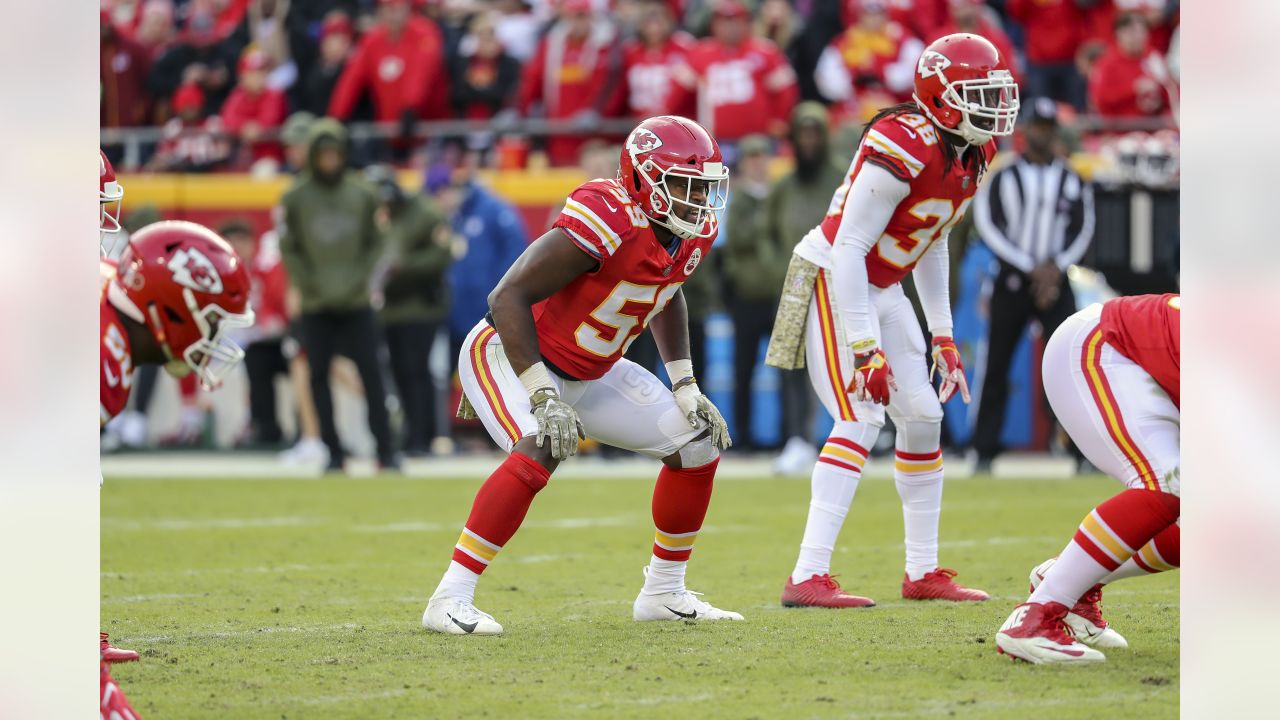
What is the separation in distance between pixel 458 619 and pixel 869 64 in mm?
9714

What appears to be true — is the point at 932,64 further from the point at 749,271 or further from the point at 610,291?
the point at 749,271

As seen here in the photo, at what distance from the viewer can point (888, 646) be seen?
482 centimetres

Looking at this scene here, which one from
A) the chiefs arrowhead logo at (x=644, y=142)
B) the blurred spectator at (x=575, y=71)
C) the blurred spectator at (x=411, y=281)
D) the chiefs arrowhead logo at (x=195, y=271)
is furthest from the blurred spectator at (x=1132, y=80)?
the chiefs arrowhead logo at (x=195, y=271)

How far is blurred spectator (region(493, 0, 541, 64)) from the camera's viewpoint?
1522 cm

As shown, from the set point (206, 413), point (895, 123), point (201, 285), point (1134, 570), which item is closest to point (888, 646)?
point (1134, 570)

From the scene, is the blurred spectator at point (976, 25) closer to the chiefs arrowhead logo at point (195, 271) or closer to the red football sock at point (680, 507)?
the red football sock at point (680, 507)

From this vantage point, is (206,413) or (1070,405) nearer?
(1070,405)

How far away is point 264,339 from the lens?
44.4 ft

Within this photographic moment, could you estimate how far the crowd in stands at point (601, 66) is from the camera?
13.6 meters

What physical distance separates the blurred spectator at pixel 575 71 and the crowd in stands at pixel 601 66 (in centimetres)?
2

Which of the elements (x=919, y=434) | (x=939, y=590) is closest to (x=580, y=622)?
(x=939, y=590)
